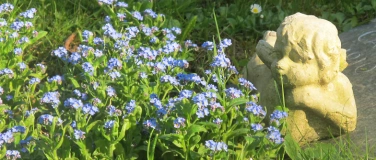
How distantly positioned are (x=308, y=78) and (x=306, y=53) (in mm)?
136

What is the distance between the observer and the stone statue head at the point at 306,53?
3.34 meters

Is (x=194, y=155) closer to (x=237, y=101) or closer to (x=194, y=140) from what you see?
(x=194, y=140)

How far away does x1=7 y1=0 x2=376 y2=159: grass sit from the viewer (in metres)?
4.88

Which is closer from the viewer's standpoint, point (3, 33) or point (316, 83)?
point (316, 83)

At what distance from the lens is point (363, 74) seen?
13.9 feet

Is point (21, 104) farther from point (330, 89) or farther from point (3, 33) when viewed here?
point (330, 89)

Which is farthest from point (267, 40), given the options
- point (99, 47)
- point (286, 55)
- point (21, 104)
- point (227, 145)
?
point (21, 104)

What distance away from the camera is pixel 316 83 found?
3473 millimetres

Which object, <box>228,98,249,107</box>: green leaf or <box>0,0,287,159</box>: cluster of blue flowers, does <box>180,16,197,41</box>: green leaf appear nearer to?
<box>0,0,287,159</box>: cluster of blue flowers

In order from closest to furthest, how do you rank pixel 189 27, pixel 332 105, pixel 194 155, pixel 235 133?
pixel 194 155
pixel 235 133
pixel 332 105
pixel 189 27

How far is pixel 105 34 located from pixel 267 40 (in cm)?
91

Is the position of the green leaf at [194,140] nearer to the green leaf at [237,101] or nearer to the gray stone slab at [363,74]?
the green leaf at [237,101]

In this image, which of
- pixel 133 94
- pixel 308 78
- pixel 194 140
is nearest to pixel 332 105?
pixel 308 78

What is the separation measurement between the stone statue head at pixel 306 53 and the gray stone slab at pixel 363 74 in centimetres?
43
